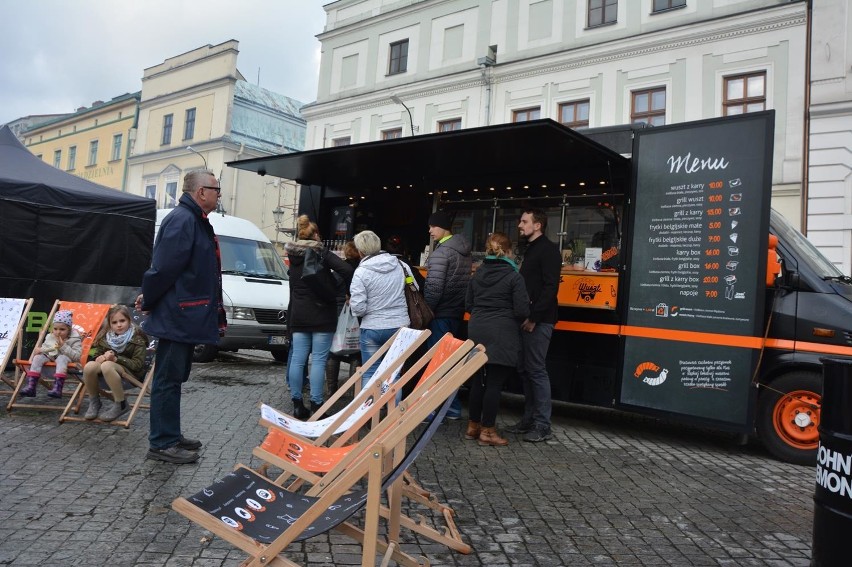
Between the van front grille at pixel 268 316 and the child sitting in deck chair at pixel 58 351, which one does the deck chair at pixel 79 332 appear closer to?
the child sitting in deck chair at pixel 58 351

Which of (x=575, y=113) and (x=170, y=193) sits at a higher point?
(x=575, y=113)

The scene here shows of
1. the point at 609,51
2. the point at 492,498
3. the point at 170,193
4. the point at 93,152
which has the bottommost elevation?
the point at 492,498

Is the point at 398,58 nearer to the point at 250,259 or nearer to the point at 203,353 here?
the point at 250,259

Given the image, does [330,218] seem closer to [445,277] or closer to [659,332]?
[445,277]

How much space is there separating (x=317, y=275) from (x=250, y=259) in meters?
5.55

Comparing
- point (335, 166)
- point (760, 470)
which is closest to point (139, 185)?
point (335, 166)

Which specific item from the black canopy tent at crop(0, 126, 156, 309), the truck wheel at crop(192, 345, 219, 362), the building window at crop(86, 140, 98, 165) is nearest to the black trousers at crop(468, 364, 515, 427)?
the truck wheel at crop(192, 345, 219, 362)

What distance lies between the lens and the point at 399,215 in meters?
10.5

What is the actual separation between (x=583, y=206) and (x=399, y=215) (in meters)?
3.78

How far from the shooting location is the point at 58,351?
6.21 m

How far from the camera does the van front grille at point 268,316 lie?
32.9ft

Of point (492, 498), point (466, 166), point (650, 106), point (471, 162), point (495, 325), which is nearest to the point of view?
point (492, 498)

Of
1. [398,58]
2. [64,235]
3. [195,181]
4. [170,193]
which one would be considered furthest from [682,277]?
[170,193]

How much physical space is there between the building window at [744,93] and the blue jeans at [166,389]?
55.1ft
